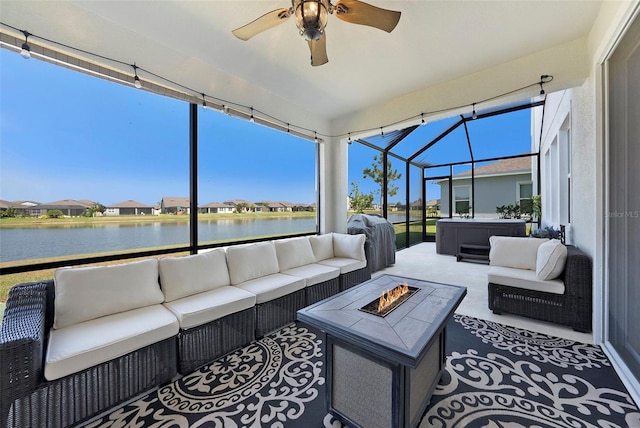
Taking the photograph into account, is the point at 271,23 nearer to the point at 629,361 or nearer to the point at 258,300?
the point at 258,300

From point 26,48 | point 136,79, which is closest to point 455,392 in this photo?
point 136,79

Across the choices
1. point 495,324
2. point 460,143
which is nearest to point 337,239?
point 495,324

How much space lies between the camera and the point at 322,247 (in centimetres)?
391

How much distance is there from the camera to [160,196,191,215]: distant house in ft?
9.29

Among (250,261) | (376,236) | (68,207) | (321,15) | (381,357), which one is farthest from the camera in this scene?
(376,236)

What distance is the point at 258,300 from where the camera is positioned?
8.07ft

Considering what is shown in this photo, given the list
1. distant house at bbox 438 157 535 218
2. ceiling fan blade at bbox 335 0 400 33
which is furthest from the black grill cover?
distant house at bbox 438 157 535 218

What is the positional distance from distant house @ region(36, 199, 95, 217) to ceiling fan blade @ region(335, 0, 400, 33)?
275cm

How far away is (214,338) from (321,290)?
1378 millimetres

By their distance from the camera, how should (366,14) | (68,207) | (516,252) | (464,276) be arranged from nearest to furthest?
1. (366,14)
2. (68,207)
3. (516,252)
4. (464,276)

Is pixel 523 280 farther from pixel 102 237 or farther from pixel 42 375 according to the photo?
pixel 102 237

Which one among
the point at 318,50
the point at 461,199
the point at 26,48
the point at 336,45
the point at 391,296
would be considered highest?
the point at 336,45

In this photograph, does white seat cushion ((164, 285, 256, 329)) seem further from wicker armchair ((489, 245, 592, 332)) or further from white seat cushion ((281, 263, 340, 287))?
wicker armchair ((489, 245, 592, 332))

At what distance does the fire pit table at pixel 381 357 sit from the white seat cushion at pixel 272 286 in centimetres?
90
